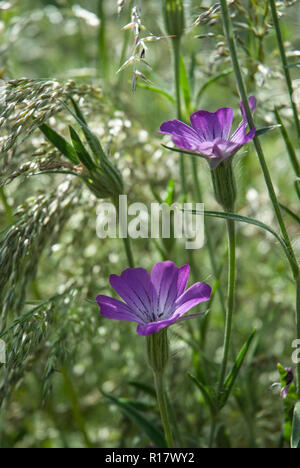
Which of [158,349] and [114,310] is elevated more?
[114,310]

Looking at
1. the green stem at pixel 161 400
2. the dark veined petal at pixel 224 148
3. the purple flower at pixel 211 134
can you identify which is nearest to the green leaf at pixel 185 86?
the purple flower at pixel 211 134

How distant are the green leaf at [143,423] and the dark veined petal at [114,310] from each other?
14.8 inches

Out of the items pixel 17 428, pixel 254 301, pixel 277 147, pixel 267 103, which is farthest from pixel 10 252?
pixel 277 147

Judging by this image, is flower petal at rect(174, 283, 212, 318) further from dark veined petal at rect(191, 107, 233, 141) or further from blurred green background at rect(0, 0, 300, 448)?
dark veined petal at rect(191, 107, 233, 141)

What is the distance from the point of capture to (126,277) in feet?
3.73

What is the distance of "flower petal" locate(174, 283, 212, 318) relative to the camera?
100cm

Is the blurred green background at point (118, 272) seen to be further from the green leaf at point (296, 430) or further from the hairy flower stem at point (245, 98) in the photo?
the green leaf at point (296, 430)

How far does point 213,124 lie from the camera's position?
1167 millimetres

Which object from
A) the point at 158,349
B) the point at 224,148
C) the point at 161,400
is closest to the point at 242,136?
the point at 224,148

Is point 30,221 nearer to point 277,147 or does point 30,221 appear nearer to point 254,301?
point 254,301

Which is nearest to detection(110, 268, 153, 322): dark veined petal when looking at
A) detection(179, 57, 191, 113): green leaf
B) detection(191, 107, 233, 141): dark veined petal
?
detection(191, 107, 233, 141): dark veined petal

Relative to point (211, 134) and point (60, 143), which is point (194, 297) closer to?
point (211, 134)

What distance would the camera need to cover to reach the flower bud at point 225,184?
1.11 metres

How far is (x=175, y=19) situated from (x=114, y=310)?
2.90 ft
